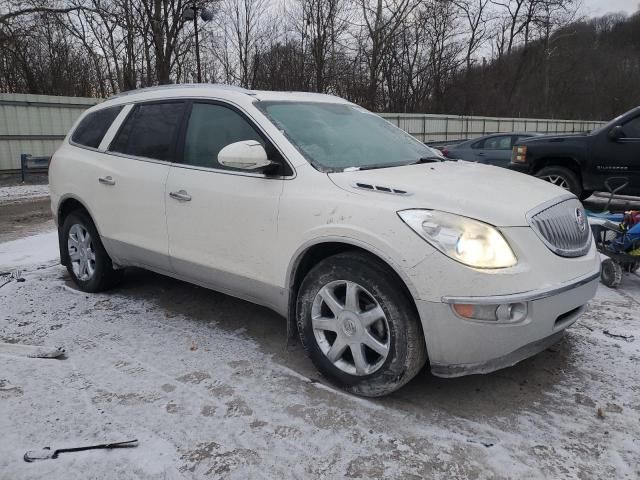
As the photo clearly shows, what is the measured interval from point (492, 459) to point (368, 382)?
743 millimetres

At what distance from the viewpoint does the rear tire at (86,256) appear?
4688 millimetres

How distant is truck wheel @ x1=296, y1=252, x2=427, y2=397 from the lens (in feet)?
9.07

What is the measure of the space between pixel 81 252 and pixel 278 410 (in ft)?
9.47

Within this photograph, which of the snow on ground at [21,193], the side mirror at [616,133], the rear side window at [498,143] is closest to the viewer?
the side mirror at [616,133]

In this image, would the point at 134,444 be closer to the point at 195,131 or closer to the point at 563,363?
the point at 195,131

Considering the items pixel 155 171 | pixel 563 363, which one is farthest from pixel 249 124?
pixel 563 363

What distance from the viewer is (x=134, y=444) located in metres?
2.58

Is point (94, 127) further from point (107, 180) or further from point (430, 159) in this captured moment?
point (430, 159)

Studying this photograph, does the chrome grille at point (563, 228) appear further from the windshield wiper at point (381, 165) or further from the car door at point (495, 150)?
the car door at point (495, 150)

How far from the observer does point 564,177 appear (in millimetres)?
8688

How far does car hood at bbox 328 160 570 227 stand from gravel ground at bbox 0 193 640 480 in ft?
3.49

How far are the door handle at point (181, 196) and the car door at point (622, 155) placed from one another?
684cm

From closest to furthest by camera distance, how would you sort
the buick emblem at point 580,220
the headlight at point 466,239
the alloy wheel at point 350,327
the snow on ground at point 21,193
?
the headlight at point 466,239 < the alloy wheel at point 350,327 < the buick emblem at point 580,220 < the snow on ground at point 21,193

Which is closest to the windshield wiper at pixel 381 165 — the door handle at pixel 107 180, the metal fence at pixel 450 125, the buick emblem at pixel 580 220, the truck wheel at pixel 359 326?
the truck wheel at pixel 359 326
